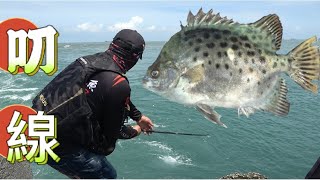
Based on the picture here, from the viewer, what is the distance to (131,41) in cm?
434

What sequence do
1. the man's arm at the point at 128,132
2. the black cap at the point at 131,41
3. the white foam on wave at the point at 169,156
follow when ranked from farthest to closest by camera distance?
the white foam on wave at the point at 169,156, the man's arm at the point at 128,132, the black cap at the point at 131,41

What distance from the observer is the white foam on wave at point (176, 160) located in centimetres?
2705

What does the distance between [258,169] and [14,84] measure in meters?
32.7

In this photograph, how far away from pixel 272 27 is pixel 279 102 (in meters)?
0.58

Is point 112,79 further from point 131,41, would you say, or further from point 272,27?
point 272,27

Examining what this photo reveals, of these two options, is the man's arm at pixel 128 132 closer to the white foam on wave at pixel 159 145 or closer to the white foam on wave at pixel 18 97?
the white foam on wave at pixel 159 145

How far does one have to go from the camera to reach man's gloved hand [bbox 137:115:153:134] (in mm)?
6058

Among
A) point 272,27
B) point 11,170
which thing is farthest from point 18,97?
point 272,27

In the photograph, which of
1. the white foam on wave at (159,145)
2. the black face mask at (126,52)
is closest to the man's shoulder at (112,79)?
the black face mask at (126,52)

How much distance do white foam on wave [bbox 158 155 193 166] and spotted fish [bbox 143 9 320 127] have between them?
24.5 metres

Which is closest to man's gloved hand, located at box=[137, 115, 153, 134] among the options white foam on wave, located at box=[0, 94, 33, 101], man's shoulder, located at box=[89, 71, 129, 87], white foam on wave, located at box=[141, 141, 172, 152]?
man's shoulder, located at box=[89, 71, 129, 87]

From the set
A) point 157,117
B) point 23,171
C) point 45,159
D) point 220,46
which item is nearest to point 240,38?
point 220,46

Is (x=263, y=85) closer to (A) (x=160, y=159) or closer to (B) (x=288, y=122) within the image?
(A) (x=160, y=159)

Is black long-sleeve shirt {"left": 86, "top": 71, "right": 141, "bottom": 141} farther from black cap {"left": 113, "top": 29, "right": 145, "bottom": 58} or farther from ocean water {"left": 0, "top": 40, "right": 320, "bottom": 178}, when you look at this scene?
ocean water {"left": 0, "top": 40, "right": 320, "bottom": 178}
